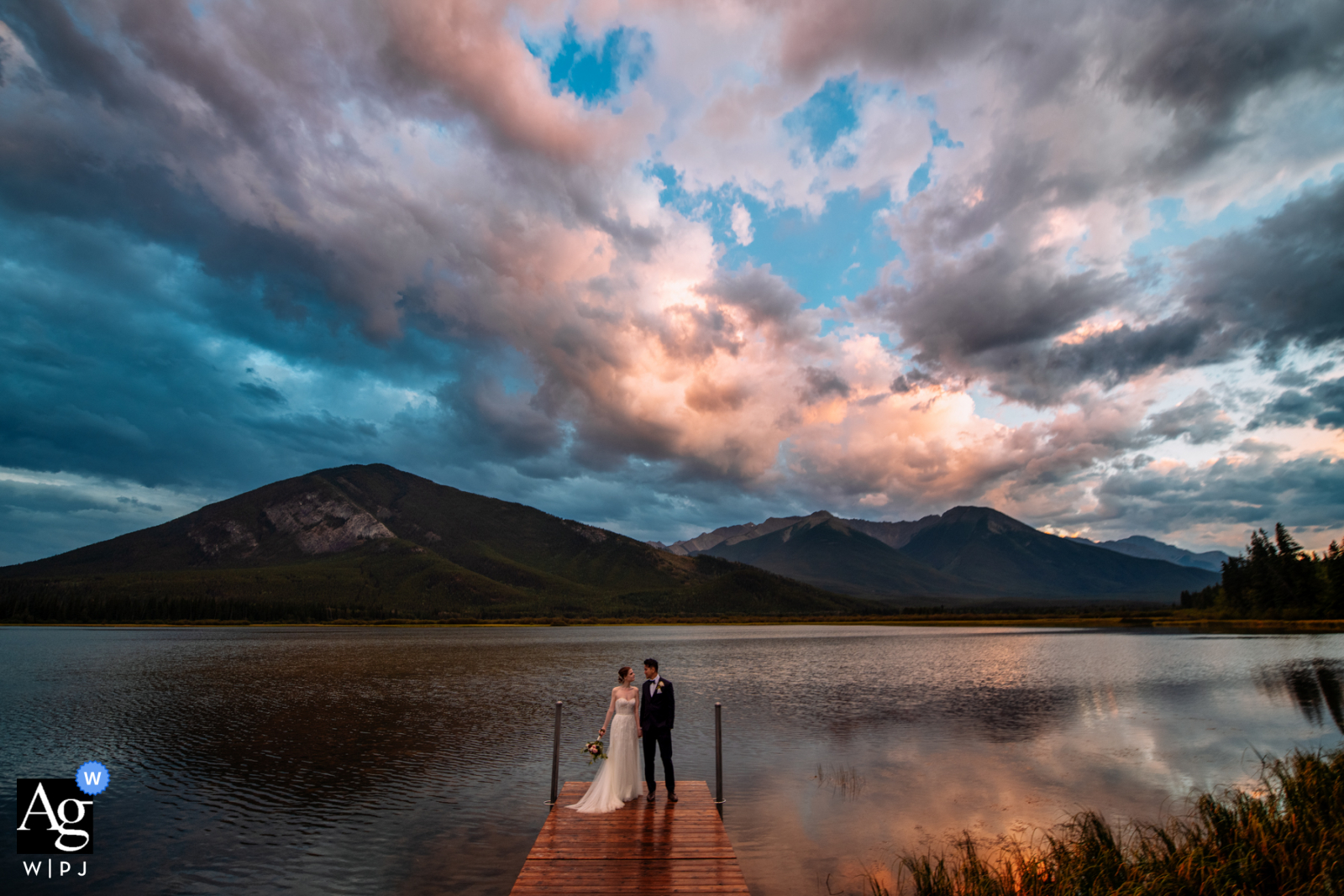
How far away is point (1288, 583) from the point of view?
15738 cm

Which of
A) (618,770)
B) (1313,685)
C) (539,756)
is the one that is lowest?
(539,756)

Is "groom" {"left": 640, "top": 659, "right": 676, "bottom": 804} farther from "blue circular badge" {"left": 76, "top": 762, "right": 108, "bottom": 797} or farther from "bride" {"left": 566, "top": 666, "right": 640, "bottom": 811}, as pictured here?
"blue circular badge" {"left": 76, "top": 762, "right": 108, "bottom": 797}

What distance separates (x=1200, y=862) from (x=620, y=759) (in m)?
15.1

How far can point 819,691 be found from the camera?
2245 inches

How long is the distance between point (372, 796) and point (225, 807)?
5.30 m

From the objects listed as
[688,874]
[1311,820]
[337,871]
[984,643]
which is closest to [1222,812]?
[1311,820]

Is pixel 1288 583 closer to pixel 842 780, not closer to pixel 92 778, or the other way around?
pixel 842 780

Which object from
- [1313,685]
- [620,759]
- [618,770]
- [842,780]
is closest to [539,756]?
[618,770]

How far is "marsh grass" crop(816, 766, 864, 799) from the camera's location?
2673 cm

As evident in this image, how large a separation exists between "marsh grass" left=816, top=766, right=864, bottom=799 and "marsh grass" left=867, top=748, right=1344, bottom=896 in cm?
658

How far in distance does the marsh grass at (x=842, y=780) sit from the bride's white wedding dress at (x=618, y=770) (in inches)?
398

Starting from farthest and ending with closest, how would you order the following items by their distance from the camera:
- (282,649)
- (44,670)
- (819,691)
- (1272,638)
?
1. (282,649)
2. (1272,638)
3. (44,670)
4. (819,691)

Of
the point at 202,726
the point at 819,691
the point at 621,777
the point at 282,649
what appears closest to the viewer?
the point at 621,777

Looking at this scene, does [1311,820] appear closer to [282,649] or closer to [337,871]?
[337,871]
